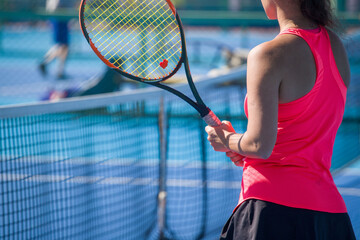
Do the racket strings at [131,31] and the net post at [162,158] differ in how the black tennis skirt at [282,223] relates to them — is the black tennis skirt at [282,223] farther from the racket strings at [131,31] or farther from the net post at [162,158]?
the net post at [162,158]

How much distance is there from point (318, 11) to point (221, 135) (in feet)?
1.68

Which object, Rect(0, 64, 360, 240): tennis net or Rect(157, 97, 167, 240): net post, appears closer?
Rect(0, 64, 360, 240): tennis net

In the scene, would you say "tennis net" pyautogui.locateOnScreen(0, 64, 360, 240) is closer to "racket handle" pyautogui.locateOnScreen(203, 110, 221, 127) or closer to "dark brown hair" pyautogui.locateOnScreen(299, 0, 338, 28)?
"racket handle" pyautogui.locateOnScreen(203, 110, 221, 127)

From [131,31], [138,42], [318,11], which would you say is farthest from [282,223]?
[131,31]

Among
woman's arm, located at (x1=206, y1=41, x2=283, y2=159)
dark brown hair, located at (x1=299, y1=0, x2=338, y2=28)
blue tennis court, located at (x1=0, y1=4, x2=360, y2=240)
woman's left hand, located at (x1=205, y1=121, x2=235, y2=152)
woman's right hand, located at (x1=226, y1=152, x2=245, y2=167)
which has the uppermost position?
dark brown hair, located at (x1=299, y1=0, x2=338, y2=28)

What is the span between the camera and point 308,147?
160cm

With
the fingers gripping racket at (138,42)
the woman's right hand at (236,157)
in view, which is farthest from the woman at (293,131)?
the fingers gripping racket at (138,42)

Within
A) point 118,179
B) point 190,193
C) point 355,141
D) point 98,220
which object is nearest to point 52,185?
point 118,179

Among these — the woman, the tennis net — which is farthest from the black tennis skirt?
the tennis net

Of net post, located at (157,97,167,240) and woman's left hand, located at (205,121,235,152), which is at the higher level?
woman's left hand, located at (205,121,235,152)

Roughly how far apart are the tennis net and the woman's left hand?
1220 millimetres

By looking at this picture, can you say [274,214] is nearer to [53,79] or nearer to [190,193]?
[190,193]

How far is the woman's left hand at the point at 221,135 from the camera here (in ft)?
5.63

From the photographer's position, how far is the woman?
149cm
